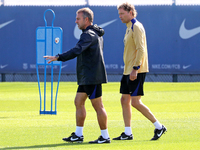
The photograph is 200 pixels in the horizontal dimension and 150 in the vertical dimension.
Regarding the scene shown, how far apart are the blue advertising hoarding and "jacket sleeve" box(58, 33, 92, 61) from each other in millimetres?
15502

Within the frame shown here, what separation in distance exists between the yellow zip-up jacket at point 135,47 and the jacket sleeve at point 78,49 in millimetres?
602

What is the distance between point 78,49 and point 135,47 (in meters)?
0.83

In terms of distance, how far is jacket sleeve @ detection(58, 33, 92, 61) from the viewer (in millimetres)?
4287

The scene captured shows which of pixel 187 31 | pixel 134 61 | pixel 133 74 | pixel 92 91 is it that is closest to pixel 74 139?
pixel 92 91

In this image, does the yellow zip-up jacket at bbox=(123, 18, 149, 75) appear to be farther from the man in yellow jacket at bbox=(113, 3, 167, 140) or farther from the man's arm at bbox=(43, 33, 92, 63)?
the man's arm at bbox=(43, 33, 92, 63)

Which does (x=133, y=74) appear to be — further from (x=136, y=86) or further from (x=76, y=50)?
(x=76, y=50)

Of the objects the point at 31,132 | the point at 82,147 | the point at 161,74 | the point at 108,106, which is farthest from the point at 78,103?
the point at 161,74

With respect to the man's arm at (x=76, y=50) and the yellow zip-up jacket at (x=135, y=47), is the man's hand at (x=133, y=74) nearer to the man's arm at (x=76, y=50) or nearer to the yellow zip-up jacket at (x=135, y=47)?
the yellow zip-up jacket at (x=135, y=47)

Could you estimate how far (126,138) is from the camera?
4.88 metres

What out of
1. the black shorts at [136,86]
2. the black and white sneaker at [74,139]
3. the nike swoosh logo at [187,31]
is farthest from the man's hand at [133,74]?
the nike swoosh logo at [187,31]

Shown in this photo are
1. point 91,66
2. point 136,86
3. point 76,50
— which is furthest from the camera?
point 136,86

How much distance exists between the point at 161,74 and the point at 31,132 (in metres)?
14.7

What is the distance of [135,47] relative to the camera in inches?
189

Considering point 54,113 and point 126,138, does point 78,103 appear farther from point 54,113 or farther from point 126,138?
point 54,113
